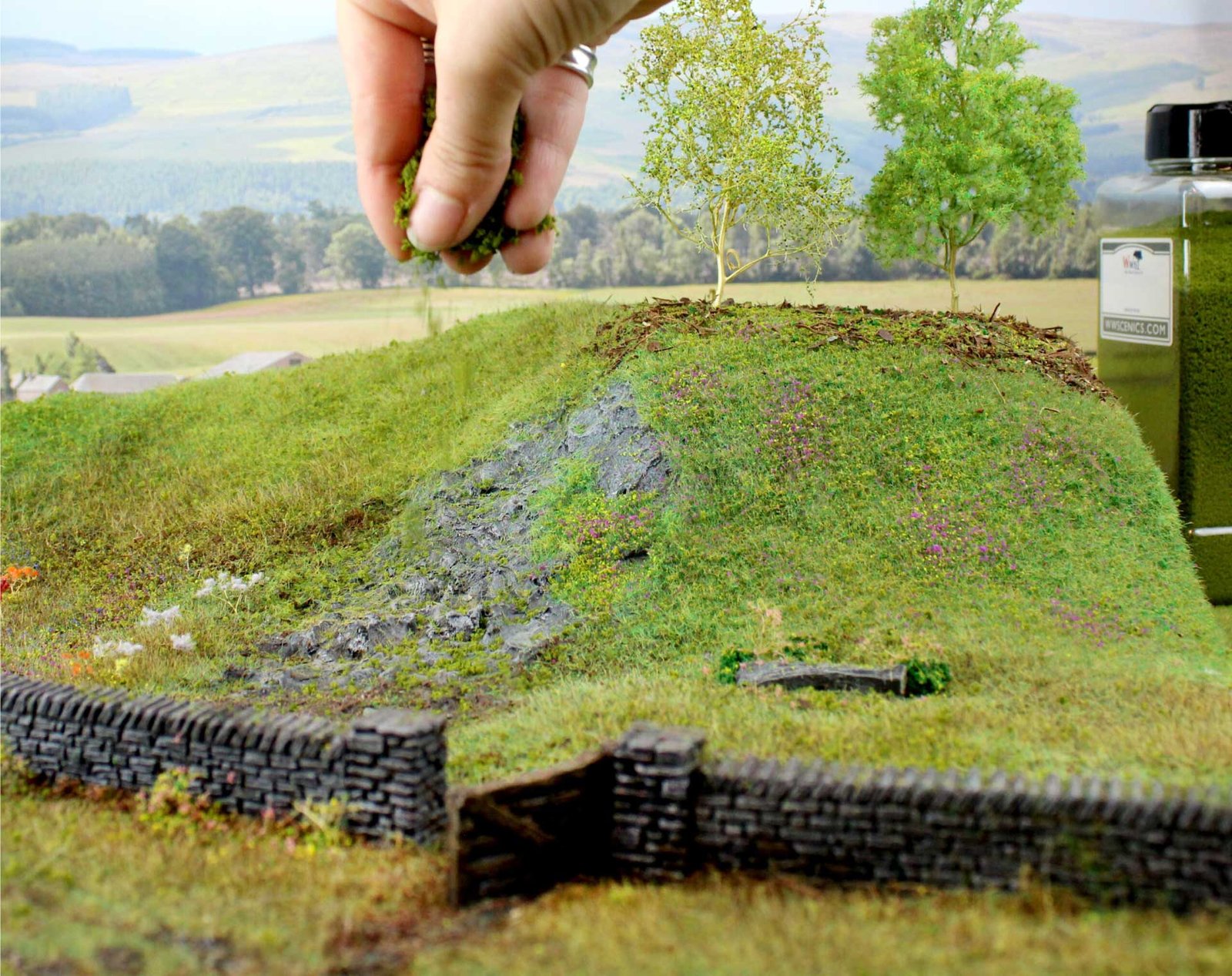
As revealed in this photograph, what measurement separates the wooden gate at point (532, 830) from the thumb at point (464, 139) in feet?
8.55

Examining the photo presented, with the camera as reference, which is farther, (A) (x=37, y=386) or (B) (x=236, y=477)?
(A) (x=37, y=386)

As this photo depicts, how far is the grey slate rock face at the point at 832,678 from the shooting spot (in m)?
7.84

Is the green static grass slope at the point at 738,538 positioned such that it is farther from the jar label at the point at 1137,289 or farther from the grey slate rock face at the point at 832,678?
the jar label at the point at 1137,289

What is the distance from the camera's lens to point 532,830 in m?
5.71

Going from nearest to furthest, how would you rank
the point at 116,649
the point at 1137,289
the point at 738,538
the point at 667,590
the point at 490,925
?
the point at 490,925, the point at 667,590, the point at 116,649, the point at 738,538, the point at 1137,289

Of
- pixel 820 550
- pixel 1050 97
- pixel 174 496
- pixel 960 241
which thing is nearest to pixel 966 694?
pixel 820 550

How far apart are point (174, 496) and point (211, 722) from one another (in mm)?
7006

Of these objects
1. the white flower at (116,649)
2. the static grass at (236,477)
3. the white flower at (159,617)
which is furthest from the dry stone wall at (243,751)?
the white flower at (159,617)

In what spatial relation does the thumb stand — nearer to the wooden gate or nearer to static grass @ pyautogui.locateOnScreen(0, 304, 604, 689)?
the wooden gate

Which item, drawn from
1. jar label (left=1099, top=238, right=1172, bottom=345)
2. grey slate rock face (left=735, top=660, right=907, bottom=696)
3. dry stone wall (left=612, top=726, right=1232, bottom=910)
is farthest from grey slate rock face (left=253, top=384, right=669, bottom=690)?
jar label (left=1099, top=238, right=1172, bottom=345)

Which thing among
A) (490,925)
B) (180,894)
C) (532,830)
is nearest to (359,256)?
(180,894)

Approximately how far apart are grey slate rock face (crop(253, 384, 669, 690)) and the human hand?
406 centimetres

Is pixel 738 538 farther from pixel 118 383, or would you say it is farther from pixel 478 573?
pixel 118 383

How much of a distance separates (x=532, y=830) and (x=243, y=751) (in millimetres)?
1815
